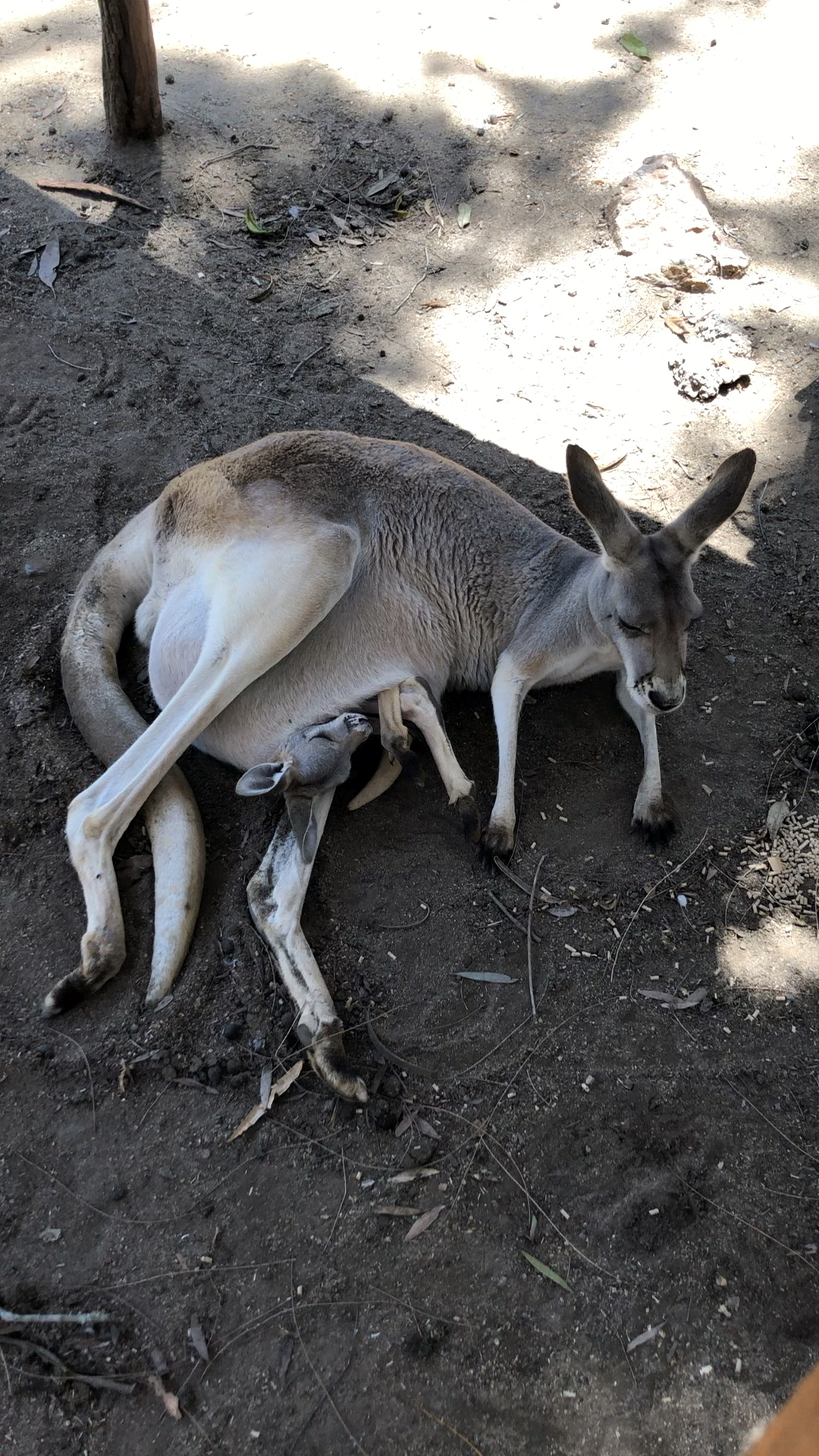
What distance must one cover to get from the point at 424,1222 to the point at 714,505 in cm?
221

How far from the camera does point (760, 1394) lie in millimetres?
1974

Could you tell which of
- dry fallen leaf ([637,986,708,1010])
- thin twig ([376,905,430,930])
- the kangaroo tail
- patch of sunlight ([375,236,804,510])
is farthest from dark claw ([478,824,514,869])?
patch of sunlight ([375,236,804,510])

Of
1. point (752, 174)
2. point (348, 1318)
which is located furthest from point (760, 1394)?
point (752, 174)

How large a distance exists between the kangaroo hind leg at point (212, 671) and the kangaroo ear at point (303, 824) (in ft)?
1.14

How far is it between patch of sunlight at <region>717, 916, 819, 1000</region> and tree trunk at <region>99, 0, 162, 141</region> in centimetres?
525

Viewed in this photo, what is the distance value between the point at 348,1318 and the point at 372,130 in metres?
6.07

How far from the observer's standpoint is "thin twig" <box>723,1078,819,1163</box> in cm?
237

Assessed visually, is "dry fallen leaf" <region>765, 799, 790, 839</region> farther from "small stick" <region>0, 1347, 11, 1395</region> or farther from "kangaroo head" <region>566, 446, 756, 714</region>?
"small stick" <region>0, 1347, 11, 1395</region>

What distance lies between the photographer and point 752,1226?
2230 millimetres

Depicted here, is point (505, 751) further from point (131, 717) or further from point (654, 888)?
point (131, 717)

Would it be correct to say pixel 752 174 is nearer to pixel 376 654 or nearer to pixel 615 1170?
pixel 376 654

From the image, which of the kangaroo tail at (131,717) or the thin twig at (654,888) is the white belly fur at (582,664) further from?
the kangaroo tail at (131,717)

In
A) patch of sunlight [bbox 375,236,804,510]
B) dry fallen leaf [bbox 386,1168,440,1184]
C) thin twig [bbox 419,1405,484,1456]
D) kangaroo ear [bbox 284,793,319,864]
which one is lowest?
dry fallen leaf [bbox 386,1168,440,1184]

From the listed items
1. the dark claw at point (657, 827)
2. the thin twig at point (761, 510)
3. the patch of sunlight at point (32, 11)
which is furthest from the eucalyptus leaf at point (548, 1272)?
the patch of sunlight at point (32, 11)
